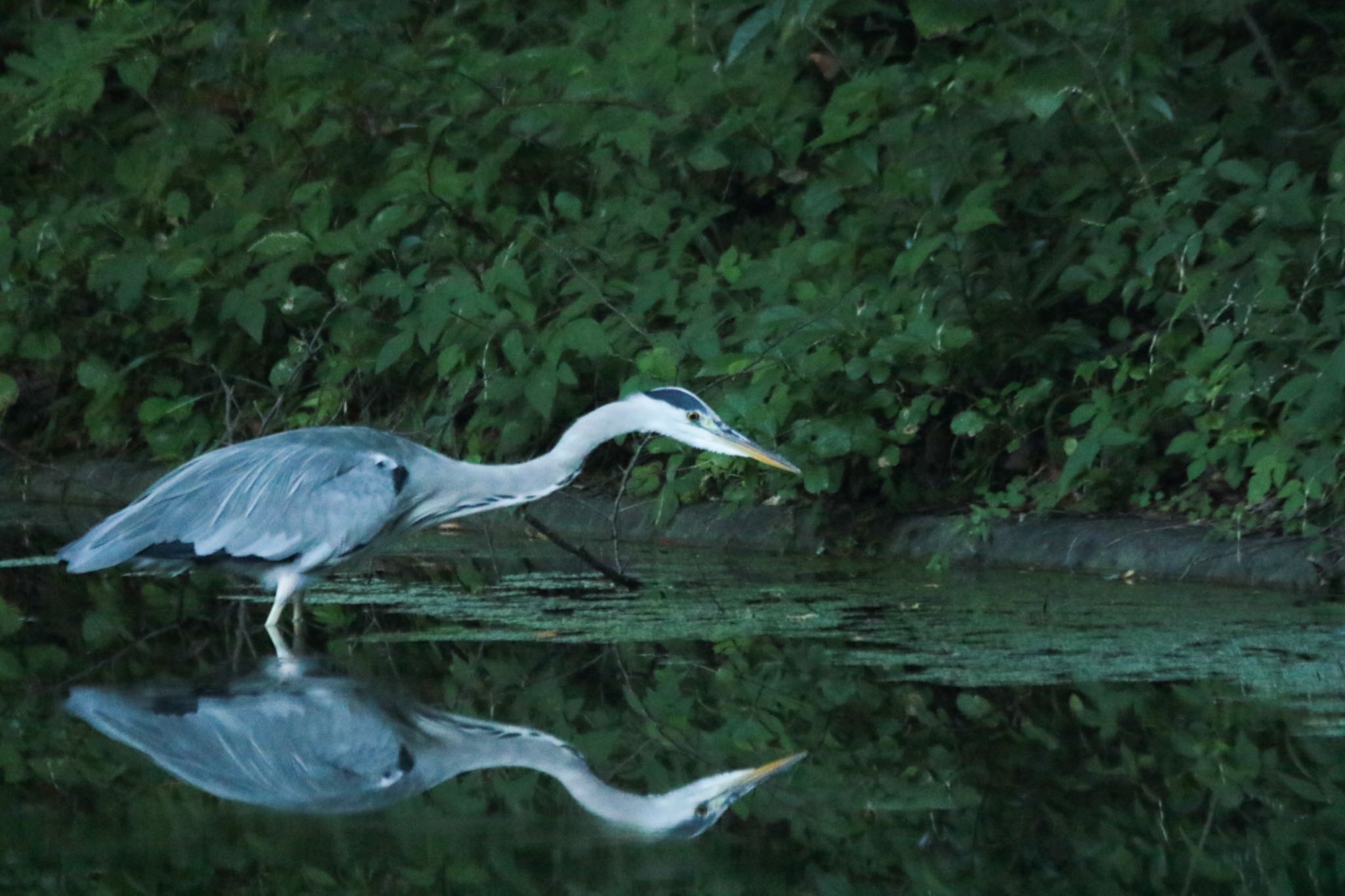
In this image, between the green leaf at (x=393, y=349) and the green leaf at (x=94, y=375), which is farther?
the green leaf at (x=94, y=375)

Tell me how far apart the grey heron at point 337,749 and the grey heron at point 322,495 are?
0.87 meters

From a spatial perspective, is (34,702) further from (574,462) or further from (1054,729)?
(1054,729)

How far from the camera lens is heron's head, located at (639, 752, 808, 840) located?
3938mm

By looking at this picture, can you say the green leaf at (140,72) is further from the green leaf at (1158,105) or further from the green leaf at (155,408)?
the green leaf at (1158,105)

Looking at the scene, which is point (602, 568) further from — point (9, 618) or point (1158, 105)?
point (1158, 105)

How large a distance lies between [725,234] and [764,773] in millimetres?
5762

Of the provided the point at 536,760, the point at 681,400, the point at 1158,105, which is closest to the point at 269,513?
the point at 681,400

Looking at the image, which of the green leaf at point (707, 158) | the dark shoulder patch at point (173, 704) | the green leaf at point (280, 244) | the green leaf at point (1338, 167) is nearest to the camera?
the dark shoulder patch at point (173, 704)

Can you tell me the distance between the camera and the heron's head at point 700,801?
3938 mm

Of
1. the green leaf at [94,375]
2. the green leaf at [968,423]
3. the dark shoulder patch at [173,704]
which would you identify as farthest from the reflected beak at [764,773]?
the green leaf at [94,375]

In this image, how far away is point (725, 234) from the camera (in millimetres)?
9875

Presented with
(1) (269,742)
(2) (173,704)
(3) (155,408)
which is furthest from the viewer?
(3) (155,408)

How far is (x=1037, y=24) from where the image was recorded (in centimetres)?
822

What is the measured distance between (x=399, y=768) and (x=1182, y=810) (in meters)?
1.67
